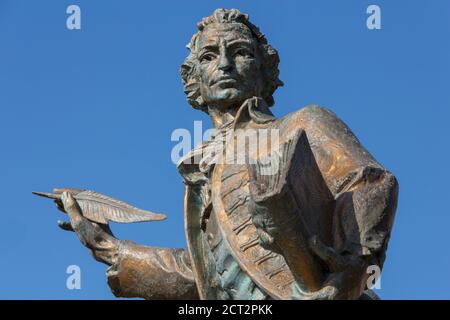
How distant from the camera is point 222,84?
17891 millimetres

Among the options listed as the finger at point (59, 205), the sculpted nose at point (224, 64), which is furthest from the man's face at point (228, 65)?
the finger at point (59, 205)

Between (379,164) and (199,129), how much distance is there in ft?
7.45

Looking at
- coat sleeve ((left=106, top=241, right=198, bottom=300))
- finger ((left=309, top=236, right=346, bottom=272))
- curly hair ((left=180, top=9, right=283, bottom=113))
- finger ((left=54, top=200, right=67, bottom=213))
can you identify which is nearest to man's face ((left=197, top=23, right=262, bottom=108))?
curly hair ((left=180, top=9, right=283, bottom=113))

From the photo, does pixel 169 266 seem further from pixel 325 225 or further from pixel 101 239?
pixel 325 225

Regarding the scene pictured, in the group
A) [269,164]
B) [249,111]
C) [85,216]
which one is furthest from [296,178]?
[85,216]

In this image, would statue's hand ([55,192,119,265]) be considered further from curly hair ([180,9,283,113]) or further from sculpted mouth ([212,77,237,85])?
sculpted mouth ([212,77,237,85])

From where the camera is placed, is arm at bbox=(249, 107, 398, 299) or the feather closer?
arm at bbox=(249, 107, 398, 299)

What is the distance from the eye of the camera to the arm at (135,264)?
18156 millimetres

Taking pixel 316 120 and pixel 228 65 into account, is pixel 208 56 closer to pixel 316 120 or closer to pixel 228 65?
pixel 228 65

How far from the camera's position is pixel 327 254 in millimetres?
15758

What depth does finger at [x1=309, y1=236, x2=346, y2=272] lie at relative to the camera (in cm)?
1573

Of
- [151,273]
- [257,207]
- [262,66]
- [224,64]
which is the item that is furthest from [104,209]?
[257,207]

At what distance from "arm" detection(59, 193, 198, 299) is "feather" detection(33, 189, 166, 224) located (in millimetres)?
69

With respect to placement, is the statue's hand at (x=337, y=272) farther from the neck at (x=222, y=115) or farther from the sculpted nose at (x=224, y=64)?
the sculpted nose at (x=224, y=64)
